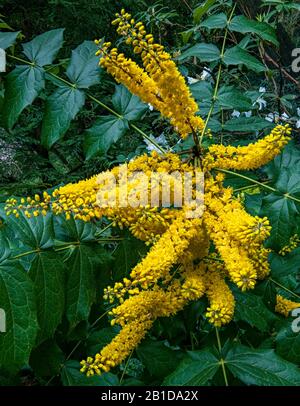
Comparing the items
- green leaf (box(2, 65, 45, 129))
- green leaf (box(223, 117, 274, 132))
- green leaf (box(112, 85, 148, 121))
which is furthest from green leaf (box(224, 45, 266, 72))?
green leaf (box(2, 65, 45, 129))

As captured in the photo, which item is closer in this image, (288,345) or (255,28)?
(288,345)

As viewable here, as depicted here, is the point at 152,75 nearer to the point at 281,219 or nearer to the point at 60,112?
the point at 60,112

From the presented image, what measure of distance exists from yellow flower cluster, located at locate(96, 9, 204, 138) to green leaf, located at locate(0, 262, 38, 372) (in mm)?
684

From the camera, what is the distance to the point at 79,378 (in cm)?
196

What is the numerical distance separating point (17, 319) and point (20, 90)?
34.7 inches

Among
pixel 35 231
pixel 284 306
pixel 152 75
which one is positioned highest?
pixel 152 75

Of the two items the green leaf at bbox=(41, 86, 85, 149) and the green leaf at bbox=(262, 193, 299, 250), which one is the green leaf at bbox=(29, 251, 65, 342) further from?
the green leaf at bbox=(262, 193, 299, 250)

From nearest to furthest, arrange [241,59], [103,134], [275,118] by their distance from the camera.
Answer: [103,134], [241,59], [275,118]

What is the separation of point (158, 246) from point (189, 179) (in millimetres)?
279

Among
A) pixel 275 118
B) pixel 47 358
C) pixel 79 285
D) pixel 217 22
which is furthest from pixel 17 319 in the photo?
pixel 275 118

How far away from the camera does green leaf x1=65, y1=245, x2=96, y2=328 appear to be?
68.7 inches

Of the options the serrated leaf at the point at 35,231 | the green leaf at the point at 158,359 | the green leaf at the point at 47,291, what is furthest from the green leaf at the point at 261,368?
the serrated leaf at the point at 35,231

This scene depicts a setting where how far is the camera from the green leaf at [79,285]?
5.73 ft

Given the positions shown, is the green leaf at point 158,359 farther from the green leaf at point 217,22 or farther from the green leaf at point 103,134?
the green leaf at point 217,22
